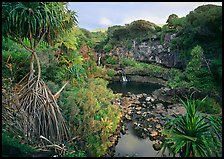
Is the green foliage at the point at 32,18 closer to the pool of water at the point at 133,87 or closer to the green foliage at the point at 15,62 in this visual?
the green foliage at the point at 15,62

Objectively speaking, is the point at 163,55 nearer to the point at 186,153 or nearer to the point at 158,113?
the point at 158,113

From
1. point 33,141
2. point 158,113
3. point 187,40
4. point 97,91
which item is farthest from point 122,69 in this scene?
point 33,141

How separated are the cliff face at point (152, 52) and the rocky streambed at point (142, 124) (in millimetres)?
6876

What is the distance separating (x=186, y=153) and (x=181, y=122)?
0.77m

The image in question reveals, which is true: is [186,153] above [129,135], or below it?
above

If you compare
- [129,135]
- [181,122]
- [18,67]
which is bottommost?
[129,135]

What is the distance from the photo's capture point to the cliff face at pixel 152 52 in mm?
22328

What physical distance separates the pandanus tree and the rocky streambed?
2.51 m

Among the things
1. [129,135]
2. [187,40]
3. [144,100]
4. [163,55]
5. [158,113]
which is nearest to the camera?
[129,135]

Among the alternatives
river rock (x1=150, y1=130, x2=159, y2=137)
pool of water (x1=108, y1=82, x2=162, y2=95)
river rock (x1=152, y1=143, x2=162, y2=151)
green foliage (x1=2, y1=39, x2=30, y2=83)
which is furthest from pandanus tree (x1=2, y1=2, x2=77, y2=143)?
pool of water (x1=108, y1=82, x2=162, y2=95)

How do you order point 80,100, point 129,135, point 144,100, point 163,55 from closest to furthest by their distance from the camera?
point 80,100 < point 129,135 < point 144,100 < point 163,55

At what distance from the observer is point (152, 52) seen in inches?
Answer: 969

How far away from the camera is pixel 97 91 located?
10.5m

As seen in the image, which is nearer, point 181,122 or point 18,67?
point 181,122
